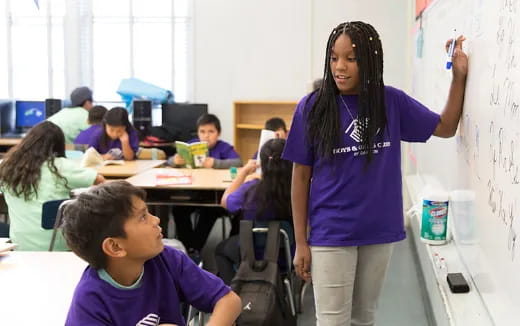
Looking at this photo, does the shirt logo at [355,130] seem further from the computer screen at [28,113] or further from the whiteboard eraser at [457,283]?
the computer screen at [28,113]

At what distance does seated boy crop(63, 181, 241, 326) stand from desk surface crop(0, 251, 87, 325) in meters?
0.32

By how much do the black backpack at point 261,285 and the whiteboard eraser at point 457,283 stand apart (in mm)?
771

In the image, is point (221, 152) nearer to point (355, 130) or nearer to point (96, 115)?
point (96, 115)

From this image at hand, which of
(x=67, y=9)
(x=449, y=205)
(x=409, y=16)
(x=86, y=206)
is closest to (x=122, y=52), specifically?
(x=67, y=9)

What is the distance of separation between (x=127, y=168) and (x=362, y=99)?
312 centimetres

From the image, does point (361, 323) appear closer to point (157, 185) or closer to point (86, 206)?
point (86, 206)

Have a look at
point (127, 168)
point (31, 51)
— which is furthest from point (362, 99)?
point (31, 51)

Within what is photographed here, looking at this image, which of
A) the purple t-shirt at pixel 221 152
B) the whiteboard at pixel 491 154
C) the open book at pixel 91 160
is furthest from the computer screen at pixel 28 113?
the whiteboard at pixel 491 154

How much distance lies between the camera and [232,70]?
689cm

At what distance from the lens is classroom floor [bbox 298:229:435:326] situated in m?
3.32

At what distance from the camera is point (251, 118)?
22.8 feet

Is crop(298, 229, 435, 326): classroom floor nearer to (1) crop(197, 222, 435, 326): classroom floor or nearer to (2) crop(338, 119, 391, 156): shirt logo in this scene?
(1) crop(197, 222, 435, 326): classroom floor

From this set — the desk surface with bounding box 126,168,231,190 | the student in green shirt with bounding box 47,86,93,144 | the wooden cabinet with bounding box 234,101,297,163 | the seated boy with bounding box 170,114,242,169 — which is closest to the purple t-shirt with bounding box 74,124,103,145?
the student in green shirt with bounding box 47,86,93,144

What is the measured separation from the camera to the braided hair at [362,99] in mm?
1834
